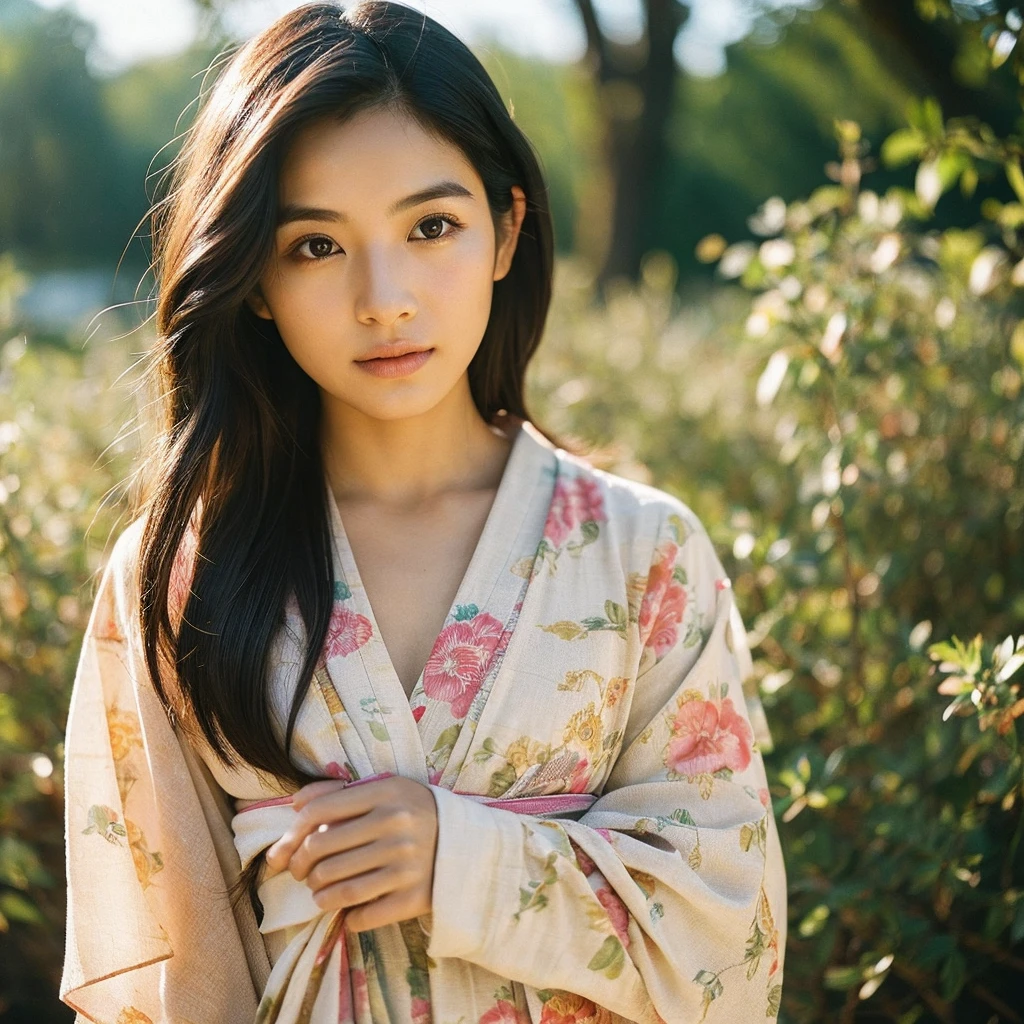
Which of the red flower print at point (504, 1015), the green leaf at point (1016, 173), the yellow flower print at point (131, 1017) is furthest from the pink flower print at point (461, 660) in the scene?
the green leaf at point (1016, 173)

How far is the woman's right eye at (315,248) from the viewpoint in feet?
4.87

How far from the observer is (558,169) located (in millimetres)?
16438

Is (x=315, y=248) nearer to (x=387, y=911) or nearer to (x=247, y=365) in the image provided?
(x=247, y=365)

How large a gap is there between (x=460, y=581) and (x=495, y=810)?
348 mm

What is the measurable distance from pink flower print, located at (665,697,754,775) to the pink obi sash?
0.48 ft

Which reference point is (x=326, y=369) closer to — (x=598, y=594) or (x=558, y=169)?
(x=598, y=594)

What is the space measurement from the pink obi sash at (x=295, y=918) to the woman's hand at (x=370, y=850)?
4 centimetres

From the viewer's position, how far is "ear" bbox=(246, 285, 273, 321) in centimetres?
159

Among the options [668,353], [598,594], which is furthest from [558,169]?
[598,594]

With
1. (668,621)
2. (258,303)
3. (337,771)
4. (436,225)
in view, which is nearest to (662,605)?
(668,621)

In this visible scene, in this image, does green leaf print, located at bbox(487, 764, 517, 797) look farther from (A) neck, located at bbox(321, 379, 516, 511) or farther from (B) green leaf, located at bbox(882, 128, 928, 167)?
(B) green leaf, located at bbox(882, 128, 928, 167)

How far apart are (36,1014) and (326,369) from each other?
5.42 ft

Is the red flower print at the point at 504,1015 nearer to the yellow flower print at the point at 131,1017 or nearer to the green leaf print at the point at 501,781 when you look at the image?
the green leaf print at the point at 501,781

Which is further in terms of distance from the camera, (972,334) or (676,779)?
(972,334)
